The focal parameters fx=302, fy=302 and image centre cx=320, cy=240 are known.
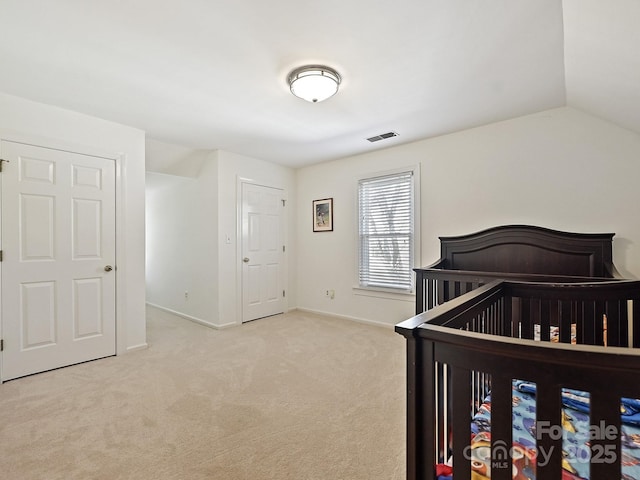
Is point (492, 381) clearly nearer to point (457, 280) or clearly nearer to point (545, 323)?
point (545, 323)

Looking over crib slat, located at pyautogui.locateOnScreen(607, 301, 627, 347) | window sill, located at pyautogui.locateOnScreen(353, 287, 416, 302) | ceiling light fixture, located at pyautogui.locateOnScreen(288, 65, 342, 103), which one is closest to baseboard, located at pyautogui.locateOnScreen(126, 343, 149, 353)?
window sill, located at pyautogui.locateOnScreen(353, 287, 416, 302)

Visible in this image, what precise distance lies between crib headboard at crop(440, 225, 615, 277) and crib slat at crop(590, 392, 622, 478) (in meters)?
2.14

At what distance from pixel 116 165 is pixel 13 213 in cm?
91

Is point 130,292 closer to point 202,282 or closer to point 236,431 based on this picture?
point 202,282

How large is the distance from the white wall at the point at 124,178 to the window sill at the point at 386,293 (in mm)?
2668

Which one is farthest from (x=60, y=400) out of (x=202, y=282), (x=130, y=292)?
(x=202, y=282)

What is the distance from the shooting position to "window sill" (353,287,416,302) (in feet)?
12.3

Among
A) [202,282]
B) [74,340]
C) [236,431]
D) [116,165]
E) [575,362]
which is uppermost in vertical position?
[116,165]

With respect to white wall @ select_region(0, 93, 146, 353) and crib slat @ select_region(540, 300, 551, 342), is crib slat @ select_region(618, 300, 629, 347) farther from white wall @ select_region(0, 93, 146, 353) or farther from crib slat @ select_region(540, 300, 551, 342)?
white wall @ select_region(0, 93, 146, 353)

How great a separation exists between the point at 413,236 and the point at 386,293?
83cm

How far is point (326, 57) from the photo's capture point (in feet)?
6.46

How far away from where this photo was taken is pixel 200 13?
5.23 feet

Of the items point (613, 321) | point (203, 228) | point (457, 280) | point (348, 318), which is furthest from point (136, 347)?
point (613, 321)

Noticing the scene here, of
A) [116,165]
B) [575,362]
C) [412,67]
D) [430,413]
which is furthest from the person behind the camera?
[116,165]
